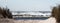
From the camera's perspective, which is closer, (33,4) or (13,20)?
(13,20)

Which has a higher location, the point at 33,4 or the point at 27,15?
the point at 33,4

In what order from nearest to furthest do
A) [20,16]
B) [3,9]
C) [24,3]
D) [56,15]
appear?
[56,15] < [3,9] < [20,16] < [24,3]

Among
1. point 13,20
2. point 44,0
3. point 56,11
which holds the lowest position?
point 13,20

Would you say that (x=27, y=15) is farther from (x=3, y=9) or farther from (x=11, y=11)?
(x=3, y=9)

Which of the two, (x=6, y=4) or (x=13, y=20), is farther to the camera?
(x=6, y=4)

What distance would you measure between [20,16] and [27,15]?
0.09m

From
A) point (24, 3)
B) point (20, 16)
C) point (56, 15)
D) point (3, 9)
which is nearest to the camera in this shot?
point (56, 15)

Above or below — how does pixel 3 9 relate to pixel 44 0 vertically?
below

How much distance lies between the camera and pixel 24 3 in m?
1.90

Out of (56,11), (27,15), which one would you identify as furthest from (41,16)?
(56,11)

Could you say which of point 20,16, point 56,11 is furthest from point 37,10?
point 56,11

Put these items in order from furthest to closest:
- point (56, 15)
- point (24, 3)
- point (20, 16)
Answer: point (24, 3) < point (20, 16) < point (56, 15)

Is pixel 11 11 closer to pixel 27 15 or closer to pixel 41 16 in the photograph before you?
pixel 27 15

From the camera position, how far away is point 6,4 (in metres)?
1.86
